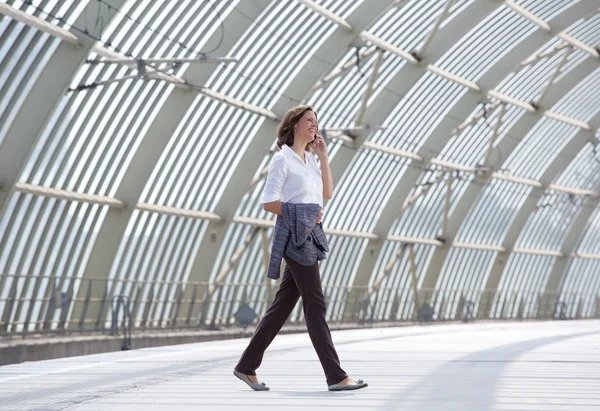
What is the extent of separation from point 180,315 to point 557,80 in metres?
19.5

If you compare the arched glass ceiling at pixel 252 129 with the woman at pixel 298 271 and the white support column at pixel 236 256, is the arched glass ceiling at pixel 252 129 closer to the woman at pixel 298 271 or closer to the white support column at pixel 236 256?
the white support column at pixel 236 256

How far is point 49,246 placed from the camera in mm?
23109

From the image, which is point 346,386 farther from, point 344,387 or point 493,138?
point 493,138

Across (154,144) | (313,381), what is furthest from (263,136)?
(313,381)

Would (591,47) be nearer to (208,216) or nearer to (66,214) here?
(208,216)

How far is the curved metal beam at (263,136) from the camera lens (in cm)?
2539

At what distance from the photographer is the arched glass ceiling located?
68.2ft

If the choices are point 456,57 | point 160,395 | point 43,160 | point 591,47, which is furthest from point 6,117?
point 591,47

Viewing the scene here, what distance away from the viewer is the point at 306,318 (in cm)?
629

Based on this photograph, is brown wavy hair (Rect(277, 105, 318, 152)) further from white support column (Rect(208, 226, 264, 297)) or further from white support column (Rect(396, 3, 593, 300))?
white support column (Rect(396, 3, 593, 300))

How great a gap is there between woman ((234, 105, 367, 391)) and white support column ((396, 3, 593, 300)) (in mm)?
26131

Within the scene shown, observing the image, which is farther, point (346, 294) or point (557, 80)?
point (557, 80)

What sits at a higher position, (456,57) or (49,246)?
(456,57)

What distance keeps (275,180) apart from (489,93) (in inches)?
1136
